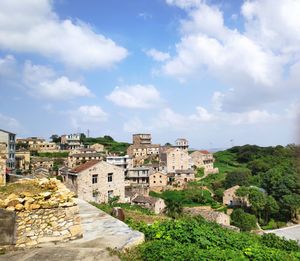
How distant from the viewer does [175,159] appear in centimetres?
7056

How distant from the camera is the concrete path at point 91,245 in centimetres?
519

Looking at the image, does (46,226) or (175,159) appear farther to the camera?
(175,159)

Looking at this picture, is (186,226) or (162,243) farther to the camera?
(186,226)

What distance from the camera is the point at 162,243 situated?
592 centimetres

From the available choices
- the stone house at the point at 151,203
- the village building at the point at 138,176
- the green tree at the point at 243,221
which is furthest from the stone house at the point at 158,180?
the green tree at the point at 243,221

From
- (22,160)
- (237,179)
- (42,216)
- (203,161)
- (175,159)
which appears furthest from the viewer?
(203,161)

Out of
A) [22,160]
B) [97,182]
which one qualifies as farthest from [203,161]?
[97,182]

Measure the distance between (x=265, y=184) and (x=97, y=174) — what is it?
99.9ft

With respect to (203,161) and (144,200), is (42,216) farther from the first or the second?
(203,161)

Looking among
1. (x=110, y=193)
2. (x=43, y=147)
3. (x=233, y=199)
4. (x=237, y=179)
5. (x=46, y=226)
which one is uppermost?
(x=43, y=147)

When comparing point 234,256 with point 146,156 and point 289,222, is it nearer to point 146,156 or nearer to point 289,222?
point 289,222

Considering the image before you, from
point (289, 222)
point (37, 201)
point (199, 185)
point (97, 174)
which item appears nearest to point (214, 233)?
point (37, 201)

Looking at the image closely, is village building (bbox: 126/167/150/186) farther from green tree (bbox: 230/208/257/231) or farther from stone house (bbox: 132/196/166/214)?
green tree (bbox: 230/208/257/231)

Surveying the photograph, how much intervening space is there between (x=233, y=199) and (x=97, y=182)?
1118 inches
